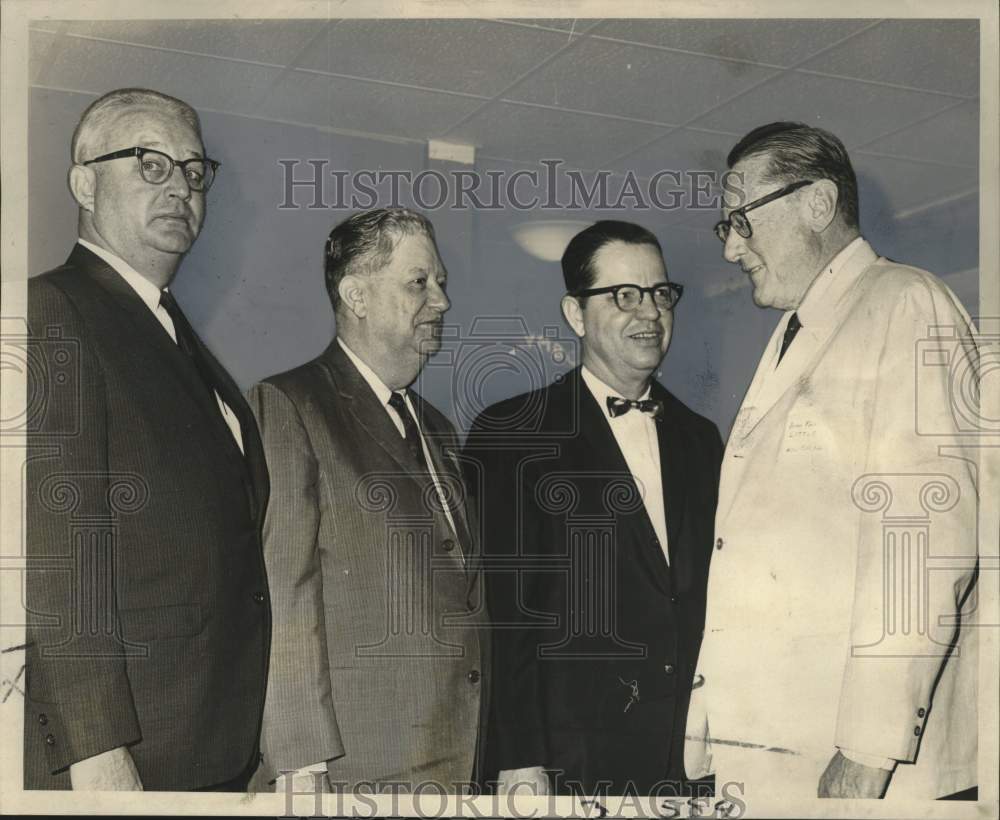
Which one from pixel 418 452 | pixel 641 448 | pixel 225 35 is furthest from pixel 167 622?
pixel 225 35

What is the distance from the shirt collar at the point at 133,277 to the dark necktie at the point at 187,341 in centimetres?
3

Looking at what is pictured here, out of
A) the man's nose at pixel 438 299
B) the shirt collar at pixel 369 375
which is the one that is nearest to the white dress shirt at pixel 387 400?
the shirt collar at pixel 369 375

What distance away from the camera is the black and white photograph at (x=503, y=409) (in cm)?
318

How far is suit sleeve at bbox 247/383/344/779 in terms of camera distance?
318cm

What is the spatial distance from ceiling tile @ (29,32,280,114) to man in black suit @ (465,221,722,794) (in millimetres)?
1074

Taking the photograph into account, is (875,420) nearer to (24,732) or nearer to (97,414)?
(97,414)

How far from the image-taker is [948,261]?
3.28 m

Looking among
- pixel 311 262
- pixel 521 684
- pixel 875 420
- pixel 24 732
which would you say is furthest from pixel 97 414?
pixel 875 420

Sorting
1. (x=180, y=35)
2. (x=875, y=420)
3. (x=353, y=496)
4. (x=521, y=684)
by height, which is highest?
(x=180, y=35)

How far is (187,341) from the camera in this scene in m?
3.24

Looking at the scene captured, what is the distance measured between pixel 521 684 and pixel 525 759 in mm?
218

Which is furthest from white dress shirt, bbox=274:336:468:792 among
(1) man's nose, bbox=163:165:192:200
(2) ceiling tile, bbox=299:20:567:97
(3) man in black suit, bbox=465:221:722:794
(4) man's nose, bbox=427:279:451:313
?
(2) ceiling tile, bbox=299:20:567:97

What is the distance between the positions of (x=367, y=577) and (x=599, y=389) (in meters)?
0.85

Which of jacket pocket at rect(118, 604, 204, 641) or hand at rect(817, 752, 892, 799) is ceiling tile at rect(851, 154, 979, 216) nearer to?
hand at rect(817, 752, 892, 799)
